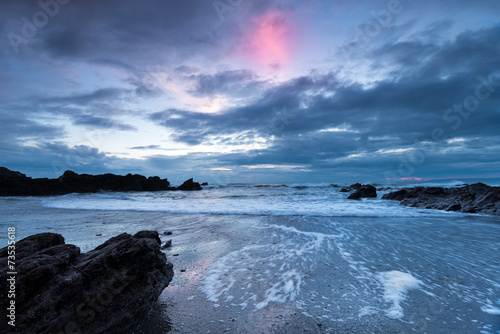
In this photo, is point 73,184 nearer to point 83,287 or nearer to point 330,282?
point 83,287

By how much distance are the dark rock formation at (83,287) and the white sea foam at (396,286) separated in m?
3.31

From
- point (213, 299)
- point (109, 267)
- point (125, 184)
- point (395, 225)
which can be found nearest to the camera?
point (109, 267)

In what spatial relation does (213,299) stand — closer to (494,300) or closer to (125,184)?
(494,300)

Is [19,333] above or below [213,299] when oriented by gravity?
above

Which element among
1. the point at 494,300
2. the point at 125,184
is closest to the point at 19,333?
the point at 494,300

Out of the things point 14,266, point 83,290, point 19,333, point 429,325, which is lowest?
point 429,325

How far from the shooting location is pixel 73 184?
1475 inches

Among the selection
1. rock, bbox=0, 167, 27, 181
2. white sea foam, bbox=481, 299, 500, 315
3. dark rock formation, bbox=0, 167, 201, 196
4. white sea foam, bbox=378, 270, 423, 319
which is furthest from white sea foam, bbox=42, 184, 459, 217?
rock, bbox=0, 167, 27, 181

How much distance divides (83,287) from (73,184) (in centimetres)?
4408

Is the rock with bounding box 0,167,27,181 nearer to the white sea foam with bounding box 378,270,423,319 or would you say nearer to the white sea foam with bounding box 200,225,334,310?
the white sea foam with bounding box 200,225,334,310

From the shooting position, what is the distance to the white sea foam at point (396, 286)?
327 centimetres

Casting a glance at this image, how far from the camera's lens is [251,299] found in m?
3.55

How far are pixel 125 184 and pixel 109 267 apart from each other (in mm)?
47563

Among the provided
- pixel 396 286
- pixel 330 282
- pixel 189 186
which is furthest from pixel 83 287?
pixel 189 186
